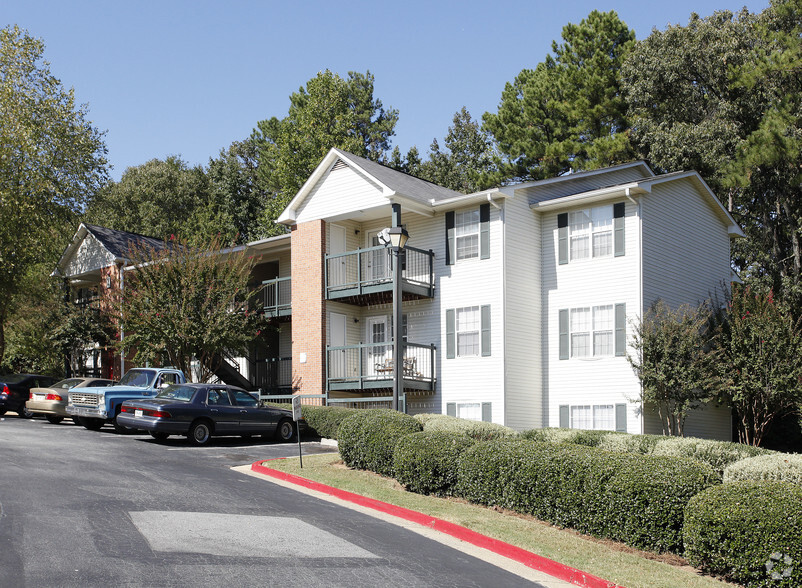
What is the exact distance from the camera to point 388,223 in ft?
93.0

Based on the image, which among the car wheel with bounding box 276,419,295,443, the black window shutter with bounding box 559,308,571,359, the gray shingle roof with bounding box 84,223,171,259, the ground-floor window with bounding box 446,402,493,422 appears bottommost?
the car wheel with bounding box 276,419,295,443

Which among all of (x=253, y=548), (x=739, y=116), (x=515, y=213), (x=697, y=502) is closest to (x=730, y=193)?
(x=739, y=116)

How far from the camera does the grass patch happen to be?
9.41m

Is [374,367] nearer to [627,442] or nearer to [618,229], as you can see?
[618,229]

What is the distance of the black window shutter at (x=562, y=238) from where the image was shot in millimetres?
25141

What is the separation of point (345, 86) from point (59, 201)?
2163cm

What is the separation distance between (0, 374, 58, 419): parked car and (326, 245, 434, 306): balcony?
35.2 feet

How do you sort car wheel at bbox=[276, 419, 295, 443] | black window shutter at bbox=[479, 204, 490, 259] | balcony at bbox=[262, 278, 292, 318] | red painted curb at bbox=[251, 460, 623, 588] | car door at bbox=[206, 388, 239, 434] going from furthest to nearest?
1. balcony at bbox=[262, 278, 292, 318]
2. black window shutter at bbox=[479, 204, 490, 259]
3. car wheel at bbox=[276, 419, 295, 443]
4. car door at bbox=[206, 388, 239, 434]
5. red painted curb at bbox=[251, 460, 623, 588]

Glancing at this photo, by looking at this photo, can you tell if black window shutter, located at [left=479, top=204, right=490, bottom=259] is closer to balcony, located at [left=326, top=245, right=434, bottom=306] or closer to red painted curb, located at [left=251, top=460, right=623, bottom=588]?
balcony, located at [left=326, top=245, right=434, bottom=306]

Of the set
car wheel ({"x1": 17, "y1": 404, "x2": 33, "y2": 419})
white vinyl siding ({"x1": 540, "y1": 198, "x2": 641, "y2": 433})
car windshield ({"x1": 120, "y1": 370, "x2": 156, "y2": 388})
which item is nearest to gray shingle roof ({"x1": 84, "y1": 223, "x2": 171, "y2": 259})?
car wheel ({"x1": 17, "y1": 404, "x2": 33, "y2": 419})

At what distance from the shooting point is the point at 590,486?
1151 centimetres

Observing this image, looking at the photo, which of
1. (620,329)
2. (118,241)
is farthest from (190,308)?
(620,329)

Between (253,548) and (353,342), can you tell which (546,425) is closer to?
(353,342)

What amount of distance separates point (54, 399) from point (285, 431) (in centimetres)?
729
